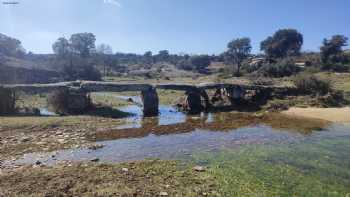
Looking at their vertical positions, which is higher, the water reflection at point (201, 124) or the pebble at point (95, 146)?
the water reflection at point (201, 124)

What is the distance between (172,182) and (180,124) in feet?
49.6

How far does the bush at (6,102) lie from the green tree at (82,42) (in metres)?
70.4

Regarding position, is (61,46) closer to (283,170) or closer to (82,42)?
(82,42)

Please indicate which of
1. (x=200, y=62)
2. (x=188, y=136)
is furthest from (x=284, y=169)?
(x=200, y=62)

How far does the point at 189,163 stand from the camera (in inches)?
658

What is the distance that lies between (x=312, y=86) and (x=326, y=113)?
10.1 metres

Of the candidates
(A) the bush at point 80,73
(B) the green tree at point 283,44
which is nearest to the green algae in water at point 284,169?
(A) the bush at point 80,73

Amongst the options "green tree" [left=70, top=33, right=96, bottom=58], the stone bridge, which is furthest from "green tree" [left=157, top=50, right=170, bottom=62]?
the stone bridge

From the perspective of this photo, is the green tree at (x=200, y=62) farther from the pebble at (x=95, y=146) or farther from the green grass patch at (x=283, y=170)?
the pebble at (x=95, y=146)

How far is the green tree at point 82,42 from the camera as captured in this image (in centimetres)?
9850

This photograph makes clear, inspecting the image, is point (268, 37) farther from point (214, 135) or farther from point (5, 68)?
point (214, 135)

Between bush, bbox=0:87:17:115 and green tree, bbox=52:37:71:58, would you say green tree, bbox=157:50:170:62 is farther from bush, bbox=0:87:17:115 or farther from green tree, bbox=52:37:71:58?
bush, bbox=0:87:17:115

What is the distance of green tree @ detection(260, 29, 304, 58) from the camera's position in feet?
339

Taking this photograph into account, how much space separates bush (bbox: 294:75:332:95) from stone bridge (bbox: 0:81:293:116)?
1.51 m
